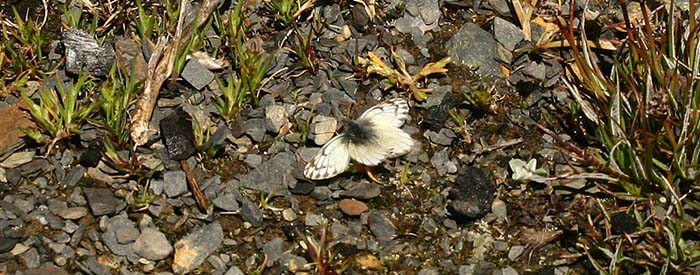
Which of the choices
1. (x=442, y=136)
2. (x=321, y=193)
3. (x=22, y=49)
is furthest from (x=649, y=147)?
(x=22, y=49)

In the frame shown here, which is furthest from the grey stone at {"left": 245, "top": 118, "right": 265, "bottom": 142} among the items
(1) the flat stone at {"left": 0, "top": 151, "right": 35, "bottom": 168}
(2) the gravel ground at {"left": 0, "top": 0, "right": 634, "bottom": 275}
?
(1) the flat stone at {"left": 0, "top": 151, "right": 35, "bottom": 168}

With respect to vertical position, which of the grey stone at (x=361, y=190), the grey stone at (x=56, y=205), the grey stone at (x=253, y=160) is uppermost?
the grey stone at (x=253, y=160)

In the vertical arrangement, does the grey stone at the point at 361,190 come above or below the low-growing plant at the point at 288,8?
below

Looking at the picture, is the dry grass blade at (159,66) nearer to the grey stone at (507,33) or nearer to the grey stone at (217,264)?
the grey stone at (217,264)

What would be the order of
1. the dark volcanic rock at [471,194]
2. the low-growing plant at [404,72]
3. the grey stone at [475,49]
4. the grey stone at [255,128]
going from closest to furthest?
the dark volcanic rock at [471,194] < the grey stone at [255,128] < the low-growing plant at [404,72] < the grey stone at [475,49]

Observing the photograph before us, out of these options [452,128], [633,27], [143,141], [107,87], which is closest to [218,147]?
[143,141]

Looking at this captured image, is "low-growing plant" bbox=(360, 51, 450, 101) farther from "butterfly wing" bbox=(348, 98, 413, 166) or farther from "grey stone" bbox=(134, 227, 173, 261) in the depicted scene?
"grey stone" bbox=(134, 227, 173, 261)

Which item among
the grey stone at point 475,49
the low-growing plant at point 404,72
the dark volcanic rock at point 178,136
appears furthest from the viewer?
the grey stone at point 475,49

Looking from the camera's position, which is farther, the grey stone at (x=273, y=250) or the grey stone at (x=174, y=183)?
the grey stone at (x=174, y=183)

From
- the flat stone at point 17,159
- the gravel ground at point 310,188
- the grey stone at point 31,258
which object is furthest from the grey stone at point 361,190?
the flat stone at point 17,159
